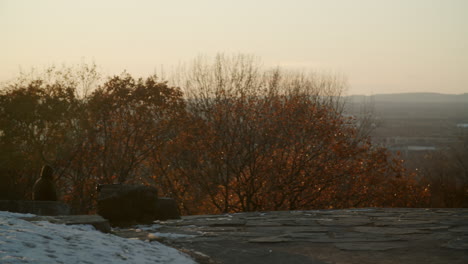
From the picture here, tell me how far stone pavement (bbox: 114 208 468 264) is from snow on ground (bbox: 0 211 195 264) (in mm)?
587

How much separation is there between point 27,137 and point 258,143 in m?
10.2

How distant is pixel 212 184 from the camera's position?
2141cm

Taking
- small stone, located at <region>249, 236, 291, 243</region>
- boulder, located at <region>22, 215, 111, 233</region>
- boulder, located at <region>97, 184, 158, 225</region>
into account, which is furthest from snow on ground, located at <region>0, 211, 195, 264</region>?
boulder, located at <region>97, 184, 158, 225</region>

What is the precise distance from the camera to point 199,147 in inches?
821

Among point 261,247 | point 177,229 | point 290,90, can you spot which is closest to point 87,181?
point 290,90

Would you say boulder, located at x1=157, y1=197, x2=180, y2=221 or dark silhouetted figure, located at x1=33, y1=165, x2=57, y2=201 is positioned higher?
dark silhouetted figure, located at x1=33, y1=165, x2=57, y2=201

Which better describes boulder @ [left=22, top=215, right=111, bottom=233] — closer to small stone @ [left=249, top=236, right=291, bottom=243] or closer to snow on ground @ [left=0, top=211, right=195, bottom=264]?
snow on ground @ [left=0, top=211, right=195, bottom=264]

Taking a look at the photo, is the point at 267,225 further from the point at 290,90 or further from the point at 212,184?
the point at 290,90

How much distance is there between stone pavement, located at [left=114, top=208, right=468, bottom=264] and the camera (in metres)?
5.91

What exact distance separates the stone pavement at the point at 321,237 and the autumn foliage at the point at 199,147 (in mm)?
10159

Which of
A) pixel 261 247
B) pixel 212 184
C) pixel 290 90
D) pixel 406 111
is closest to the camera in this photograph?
pixel 261 247

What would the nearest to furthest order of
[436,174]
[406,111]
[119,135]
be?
[119,135] → [436,174] → [406,111]

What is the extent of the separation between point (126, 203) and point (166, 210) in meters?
0.90

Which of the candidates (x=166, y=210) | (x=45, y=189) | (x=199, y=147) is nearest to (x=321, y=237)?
(x=166, y=210)
